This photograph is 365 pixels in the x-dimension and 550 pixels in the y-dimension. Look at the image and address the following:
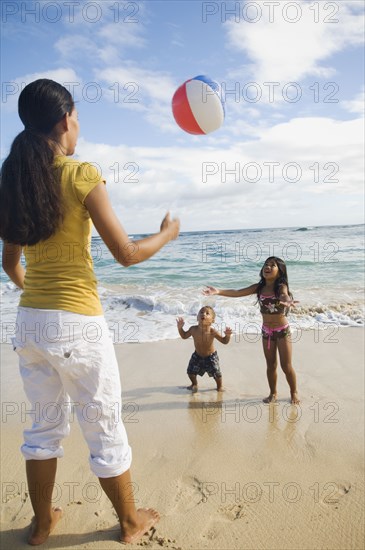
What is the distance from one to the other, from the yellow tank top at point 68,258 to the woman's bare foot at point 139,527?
135 centimetres

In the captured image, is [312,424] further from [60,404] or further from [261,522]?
[60,404]

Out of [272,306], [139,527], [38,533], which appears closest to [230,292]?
[272,306]

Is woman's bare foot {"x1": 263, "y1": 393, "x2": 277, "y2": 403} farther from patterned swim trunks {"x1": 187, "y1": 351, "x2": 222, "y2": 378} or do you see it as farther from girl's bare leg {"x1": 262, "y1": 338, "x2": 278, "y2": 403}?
patterned swim trunks {"x1": 187, "y1": 351, "x2": 222, "y2": 378}

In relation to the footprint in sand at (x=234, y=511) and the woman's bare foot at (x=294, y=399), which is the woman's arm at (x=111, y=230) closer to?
the footprint in sand at (x=234, y=511)

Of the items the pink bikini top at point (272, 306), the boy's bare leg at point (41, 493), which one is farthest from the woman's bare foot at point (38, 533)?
the pink bikini top at point (272, 306)

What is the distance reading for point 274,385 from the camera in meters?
4.57

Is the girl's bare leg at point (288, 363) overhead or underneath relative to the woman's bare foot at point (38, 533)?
overhead

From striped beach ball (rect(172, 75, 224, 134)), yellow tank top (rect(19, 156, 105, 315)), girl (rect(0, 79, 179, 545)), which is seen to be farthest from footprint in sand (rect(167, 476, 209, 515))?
striped beach ball (rect(172, 75, 224, 134))

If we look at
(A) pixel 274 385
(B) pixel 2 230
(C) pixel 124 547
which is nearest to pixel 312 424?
(A) pixel 274 385

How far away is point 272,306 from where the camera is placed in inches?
179

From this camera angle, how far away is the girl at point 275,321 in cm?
446

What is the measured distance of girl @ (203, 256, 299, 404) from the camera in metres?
4.46

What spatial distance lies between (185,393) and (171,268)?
Answer: 14.3m

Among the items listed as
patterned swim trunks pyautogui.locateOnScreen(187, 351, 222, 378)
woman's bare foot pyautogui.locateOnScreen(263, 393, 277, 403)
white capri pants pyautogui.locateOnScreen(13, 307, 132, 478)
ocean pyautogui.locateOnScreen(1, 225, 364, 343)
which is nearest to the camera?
white capri pants pyautogui.locateOnScreen(13, 307, 132, 478)
